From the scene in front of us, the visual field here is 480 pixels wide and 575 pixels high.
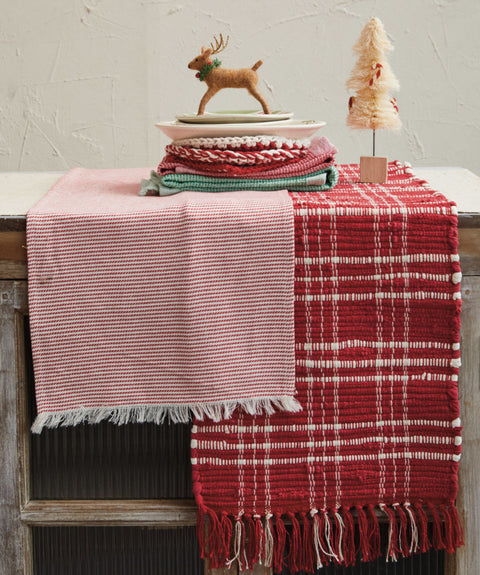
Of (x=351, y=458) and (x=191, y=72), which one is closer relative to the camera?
(x=351, y=458)

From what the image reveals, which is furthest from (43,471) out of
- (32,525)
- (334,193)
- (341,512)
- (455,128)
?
(455,128)

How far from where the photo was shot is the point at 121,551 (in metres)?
1.12

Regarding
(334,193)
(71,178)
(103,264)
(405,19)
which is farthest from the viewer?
(405,19)

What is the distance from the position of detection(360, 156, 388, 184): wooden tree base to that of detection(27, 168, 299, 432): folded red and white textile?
224 millimetres

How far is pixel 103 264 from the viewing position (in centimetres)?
97

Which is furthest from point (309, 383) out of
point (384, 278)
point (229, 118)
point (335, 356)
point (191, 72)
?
point (191, 72)

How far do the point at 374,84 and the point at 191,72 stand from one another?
2.66ft

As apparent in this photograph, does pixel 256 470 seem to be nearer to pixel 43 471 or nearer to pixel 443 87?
pixel 43 471

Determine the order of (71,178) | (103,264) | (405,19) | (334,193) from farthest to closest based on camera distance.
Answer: (405,19), (71,178), (334,193), (103,264)

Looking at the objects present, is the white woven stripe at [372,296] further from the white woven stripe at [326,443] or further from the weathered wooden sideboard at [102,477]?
the white woven stripe at [326,443]

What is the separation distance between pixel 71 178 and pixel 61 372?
38cm

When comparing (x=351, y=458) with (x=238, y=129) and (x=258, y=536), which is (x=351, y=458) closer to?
(x=258, y=536)

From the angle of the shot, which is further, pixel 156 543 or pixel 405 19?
pixel 405 19

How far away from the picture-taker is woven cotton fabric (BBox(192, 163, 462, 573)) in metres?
0.98
